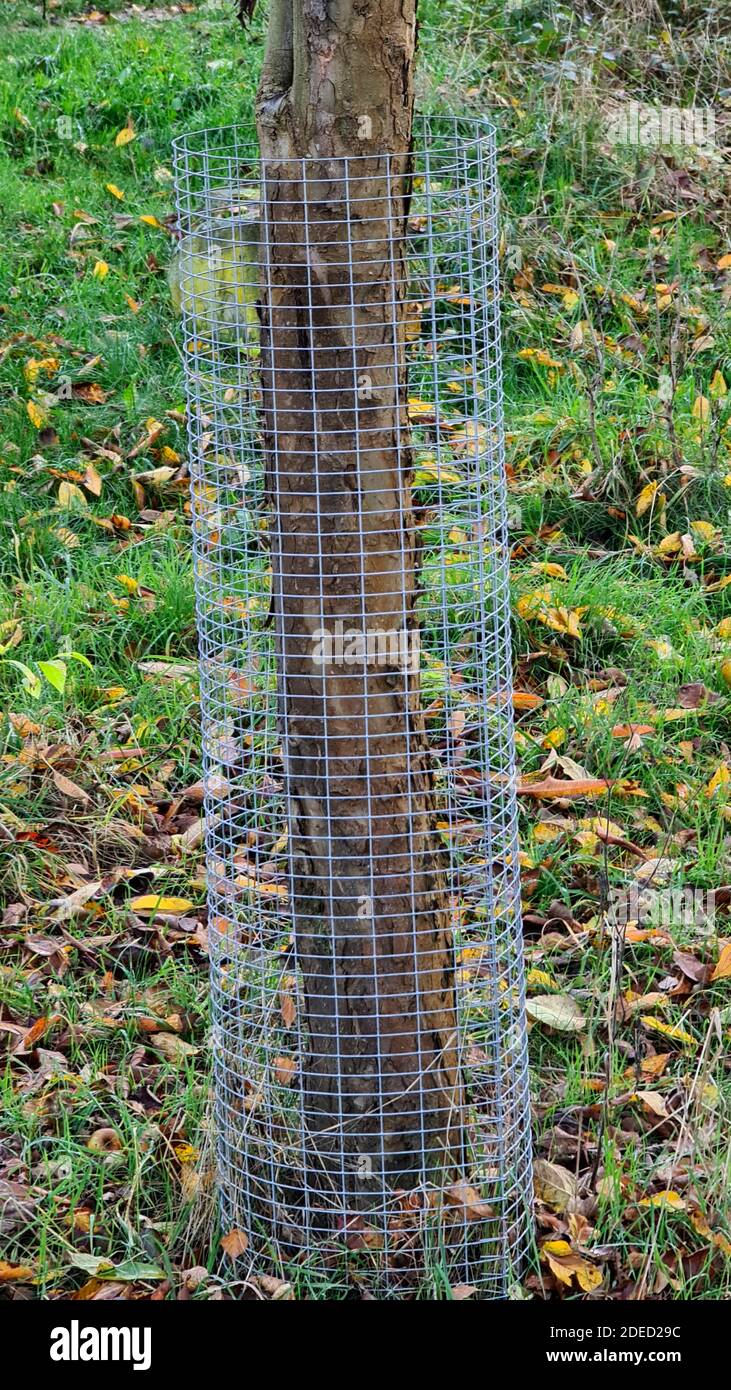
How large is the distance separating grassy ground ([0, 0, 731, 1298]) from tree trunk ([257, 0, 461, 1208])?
314 millimetres

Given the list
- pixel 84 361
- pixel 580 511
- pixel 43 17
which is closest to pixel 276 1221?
pixel 580 511

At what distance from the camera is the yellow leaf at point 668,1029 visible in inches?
117

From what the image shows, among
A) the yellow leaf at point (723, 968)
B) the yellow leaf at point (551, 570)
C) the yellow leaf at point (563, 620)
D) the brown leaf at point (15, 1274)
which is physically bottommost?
the brown leaf at point (15, 1274)

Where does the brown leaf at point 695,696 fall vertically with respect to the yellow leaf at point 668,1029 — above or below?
above

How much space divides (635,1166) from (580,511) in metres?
2.49

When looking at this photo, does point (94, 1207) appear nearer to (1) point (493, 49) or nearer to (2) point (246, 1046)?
(2) point (246, 1046)

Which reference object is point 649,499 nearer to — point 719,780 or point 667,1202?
point 719,780

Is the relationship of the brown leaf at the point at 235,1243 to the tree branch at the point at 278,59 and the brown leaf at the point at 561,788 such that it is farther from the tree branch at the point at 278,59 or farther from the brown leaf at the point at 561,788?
the tree branch at the point at 278,59

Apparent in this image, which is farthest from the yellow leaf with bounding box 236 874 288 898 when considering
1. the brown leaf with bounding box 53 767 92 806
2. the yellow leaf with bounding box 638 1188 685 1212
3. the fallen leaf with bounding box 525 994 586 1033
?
the yellow leaf with bounding box 638 1188 685 1212

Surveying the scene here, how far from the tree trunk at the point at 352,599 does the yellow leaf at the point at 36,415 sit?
3.01 metres

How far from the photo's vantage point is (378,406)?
2.33 metres

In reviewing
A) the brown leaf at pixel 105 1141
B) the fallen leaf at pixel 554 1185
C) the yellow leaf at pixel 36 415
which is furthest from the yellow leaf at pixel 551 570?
the brown leaf at pixel 105 1141

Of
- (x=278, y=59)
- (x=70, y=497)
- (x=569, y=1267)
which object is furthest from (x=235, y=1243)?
(x=70, y=497)

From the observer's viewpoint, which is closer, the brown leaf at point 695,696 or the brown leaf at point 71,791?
the brown leaf at point 71,791
